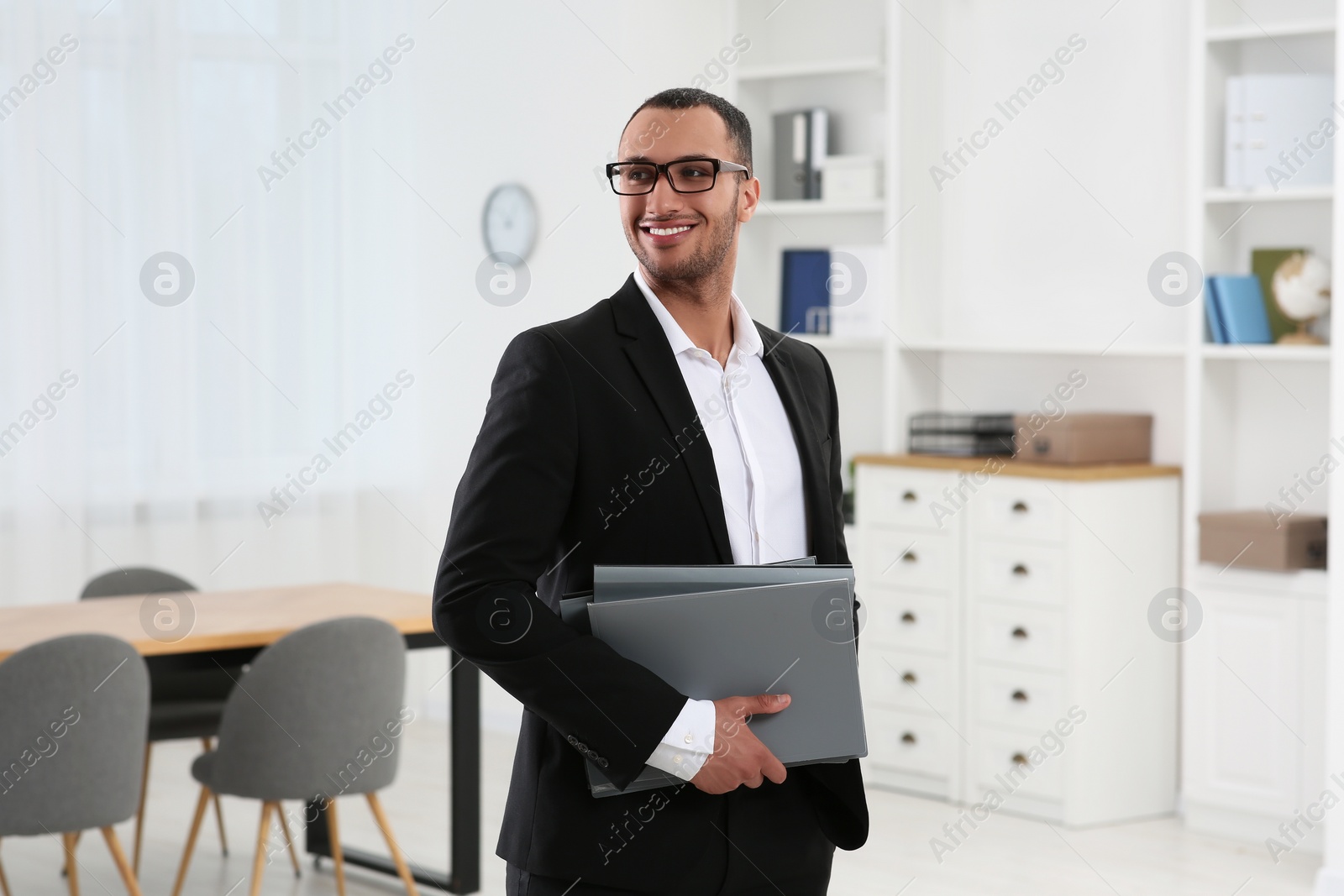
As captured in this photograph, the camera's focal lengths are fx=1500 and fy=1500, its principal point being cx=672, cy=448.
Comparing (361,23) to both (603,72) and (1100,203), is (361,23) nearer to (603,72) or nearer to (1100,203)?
(603,72)

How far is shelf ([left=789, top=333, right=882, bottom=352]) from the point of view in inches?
206

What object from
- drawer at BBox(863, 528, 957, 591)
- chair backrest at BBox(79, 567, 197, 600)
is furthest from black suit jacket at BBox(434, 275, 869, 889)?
drawer at BBox(863, 528, 957, 591)

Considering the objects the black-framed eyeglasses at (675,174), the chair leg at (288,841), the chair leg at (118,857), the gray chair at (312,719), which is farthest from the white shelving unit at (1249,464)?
the black-framed eyeglasses at (675,174)

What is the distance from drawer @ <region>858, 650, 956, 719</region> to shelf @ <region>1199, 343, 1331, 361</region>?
4.16 feet

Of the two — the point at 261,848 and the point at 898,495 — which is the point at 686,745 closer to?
the point at 261,848

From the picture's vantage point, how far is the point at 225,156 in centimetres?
566

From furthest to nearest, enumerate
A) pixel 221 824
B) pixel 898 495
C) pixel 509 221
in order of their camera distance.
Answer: pixel 509 221, pixel 898 495, pixel 221 824

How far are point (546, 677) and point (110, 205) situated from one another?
178 inches

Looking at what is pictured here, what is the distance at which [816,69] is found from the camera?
209 inches

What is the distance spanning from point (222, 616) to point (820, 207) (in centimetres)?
259

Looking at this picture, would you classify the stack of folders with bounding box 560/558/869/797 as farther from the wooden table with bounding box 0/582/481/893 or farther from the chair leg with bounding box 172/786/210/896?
the chair leg with bounding box 172/786/210/896

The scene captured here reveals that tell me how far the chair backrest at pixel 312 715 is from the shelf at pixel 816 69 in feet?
9.10

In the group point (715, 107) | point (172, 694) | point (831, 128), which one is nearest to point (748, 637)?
point (715, 107)

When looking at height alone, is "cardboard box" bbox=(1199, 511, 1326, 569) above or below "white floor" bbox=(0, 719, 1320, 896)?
above
